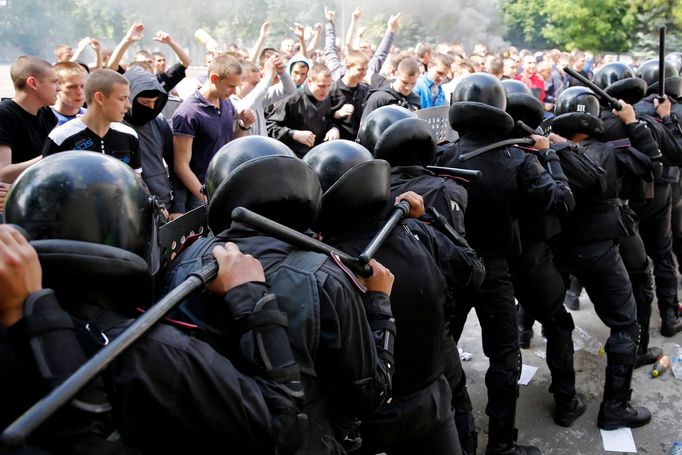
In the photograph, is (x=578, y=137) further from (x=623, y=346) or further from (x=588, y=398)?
(x=588, y=398)

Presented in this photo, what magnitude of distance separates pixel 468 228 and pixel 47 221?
100 inches

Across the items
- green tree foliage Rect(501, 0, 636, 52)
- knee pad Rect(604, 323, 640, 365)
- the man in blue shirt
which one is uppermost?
the man in blue shirt

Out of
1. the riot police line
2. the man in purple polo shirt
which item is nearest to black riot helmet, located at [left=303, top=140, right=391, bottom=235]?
the riot police line

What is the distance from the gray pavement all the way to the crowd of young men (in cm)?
12

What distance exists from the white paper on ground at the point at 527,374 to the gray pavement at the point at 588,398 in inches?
1.5

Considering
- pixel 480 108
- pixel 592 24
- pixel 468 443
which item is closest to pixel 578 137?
pixel 480 108

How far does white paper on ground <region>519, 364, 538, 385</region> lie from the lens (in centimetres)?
440

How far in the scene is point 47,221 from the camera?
1.45 m

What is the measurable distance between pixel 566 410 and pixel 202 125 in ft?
10.9

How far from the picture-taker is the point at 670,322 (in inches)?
199

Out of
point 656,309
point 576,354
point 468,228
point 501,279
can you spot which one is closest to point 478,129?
point 468,228

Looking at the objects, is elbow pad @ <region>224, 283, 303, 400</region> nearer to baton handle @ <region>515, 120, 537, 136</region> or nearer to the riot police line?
the riot police line

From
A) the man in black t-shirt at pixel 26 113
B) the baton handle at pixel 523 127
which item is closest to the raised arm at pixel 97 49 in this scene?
the man in black t-shirt at pixel 26 113

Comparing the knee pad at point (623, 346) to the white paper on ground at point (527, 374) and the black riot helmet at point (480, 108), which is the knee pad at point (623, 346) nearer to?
the white paper on ground at point (527, 374)
